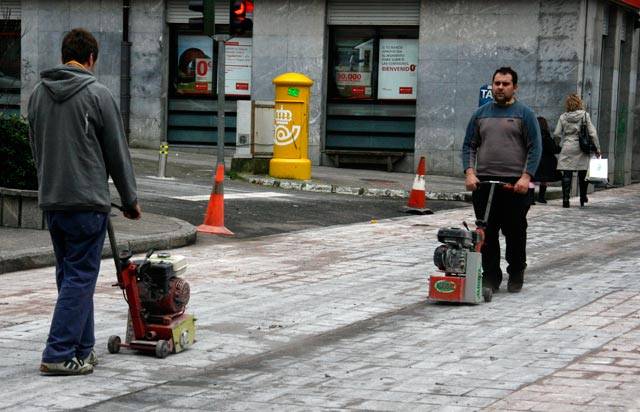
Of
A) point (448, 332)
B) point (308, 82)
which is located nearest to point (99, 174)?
point (448, 332)

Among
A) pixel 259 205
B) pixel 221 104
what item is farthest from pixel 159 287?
pixel 259 205

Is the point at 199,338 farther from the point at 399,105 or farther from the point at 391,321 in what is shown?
the point at 399,105

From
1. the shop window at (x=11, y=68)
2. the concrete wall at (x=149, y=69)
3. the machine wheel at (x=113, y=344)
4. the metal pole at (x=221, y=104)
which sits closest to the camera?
the machine wheel at (x=113, y=344)

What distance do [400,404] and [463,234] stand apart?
3658mm

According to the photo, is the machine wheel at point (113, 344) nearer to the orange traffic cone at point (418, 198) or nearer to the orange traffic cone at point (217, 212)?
the orange traffic cone at point (217, 212)

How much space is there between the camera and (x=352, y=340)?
341 inches

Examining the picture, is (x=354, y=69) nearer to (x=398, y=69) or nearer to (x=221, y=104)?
(x=398, y=69)

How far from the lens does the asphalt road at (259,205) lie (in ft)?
53.1

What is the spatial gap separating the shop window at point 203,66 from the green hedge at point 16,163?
13.8 metres

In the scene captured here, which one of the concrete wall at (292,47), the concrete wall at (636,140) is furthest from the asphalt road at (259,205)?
the concrete wall at (636,140)

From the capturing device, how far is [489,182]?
10.7 meters

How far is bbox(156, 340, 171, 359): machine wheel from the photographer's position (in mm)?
7807

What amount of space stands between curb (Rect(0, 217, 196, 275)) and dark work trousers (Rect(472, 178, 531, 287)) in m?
3.50

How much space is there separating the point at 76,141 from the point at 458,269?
3.79 meters
